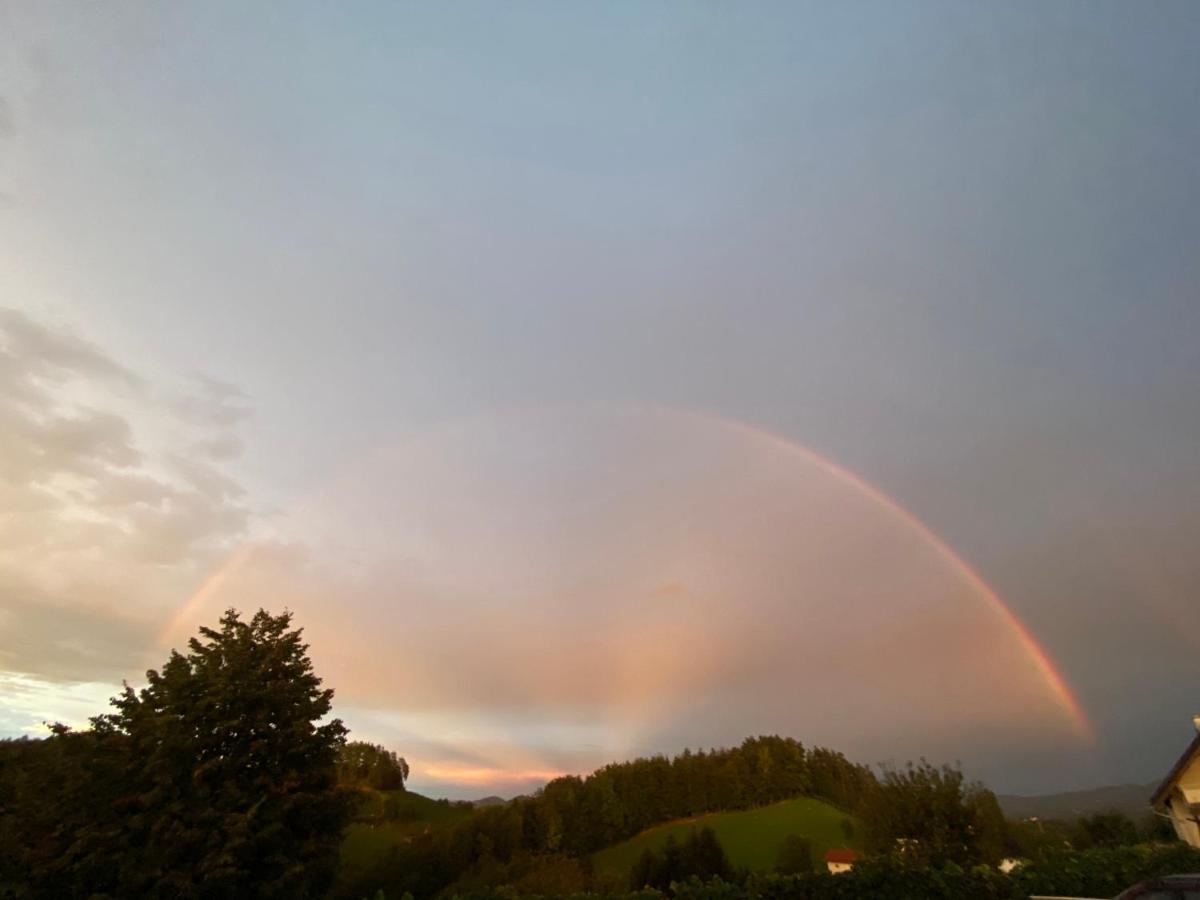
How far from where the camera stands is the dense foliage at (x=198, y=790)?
2402 cm

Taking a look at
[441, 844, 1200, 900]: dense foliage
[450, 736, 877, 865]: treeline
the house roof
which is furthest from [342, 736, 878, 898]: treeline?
[441, 844, 1200, 900]: dense foliage

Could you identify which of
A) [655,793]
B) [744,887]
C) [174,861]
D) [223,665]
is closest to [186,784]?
[174,861]

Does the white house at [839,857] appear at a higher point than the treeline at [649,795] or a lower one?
lower

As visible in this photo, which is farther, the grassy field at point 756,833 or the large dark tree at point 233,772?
the grassy field at point 756,833

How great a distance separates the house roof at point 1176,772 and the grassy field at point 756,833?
47.5m

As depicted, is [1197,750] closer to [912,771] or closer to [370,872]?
[912,771]

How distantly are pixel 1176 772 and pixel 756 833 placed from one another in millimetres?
76695

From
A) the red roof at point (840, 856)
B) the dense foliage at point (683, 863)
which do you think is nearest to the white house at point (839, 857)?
the red roof at point (840, 856)

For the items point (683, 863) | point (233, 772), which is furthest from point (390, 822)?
point (233, 772)

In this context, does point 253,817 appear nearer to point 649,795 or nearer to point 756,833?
point 756,833

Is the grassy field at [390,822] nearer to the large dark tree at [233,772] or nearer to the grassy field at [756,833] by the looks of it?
the large dark tree at [233,772]

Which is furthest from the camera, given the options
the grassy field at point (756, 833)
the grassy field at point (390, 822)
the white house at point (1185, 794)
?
the grassy field at point (756, 833)

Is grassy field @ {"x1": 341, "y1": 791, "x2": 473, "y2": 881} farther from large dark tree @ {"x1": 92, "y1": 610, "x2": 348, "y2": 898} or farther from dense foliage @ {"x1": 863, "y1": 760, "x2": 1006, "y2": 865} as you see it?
dense foliage @ {"x1": 863, "y1": 760, "x2": 1006, "y2": 865}

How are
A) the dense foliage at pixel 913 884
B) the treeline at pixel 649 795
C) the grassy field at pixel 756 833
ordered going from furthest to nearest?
the treeline at pixel 649 795, the grassy field at pixel 756 833, the dense foliage at pixel 913 884
